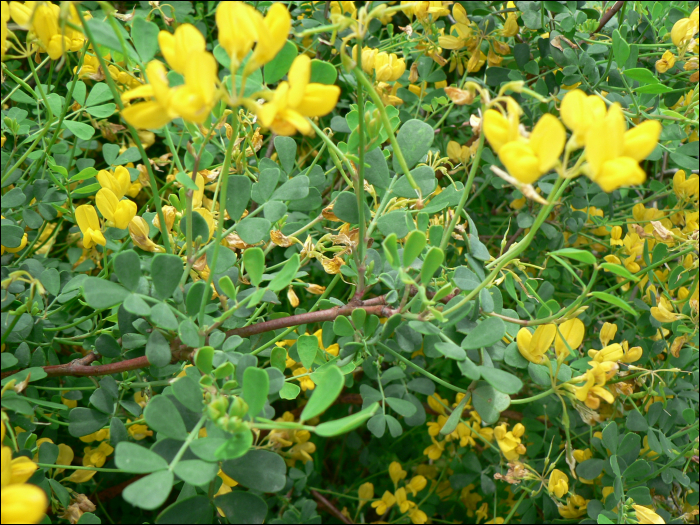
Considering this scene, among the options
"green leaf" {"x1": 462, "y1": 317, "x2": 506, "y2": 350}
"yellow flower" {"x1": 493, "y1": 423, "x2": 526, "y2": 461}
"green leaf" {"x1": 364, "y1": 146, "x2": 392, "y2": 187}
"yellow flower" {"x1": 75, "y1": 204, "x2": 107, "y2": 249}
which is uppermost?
"green leaf" {"x1": 364, "y1": 146, "x2": 392, "y2": 187}

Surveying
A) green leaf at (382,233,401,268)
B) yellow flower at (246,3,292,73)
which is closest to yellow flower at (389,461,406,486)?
green leaf at (382,233,401,268)

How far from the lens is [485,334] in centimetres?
59

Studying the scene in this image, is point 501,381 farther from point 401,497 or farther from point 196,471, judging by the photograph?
point 401,497

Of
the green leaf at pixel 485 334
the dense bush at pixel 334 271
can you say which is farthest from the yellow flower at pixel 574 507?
the green leaf at pixel 485 334

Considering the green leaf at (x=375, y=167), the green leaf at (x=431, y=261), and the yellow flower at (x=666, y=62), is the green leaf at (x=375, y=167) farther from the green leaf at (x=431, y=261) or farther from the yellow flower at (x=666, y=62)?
the yellow flower at (x=666, y=62)

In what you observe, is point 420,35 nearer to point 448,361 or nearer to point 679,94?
point 679,94

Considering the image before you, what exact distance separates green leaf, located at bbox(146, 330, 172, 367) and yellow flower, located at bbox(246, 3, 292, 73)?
296 millimetres

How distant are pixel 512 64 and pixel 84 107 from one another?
81 cm

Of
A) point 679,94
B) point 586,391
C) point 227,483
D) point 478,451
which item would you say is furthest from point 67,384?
point 679,94

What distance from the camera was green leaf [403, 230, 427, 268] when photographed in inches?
21.4

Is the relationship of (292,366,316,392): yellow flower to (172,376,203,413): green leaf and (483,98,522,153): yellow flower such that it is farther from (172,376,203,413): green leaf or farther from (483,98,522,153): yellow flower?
(483,98,522,153): yellow flower

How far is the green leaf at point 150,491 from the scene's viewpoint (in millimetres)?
440

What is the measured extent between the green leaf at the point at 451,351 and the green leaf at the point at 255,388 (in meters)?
0.18

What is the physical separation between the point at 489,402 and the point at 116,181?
55 cm
